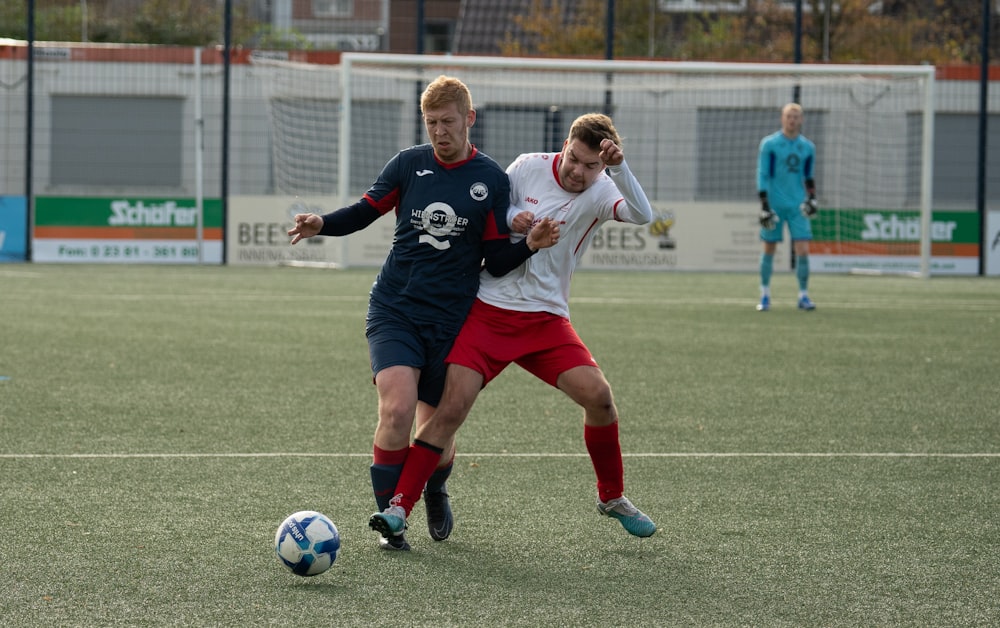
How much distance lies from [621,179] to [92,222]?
16.5 metres

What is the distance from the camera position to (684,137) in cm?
2112

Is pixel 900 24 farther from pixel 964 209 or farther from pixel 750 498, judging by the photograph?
pixel 750 498

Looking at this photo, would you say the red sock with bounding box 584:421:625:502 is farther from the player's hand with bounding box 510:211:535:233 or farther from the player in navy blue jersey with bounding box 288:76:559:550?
the player's hand with bounding box 510:211:535:233

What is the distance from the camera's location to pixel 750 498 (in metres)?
5.11

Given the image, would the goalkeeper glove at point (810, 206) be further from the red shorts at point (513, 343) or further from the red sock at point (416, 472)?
the red sock at point (416, 472)

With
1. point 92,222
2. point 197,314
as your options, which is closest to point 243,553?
point 197,314

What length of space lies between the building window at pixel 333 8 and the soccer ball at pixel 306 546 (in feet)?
66.4

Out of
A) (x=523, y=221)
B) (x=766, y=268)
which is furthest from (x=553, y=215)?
(x=766, y=268)

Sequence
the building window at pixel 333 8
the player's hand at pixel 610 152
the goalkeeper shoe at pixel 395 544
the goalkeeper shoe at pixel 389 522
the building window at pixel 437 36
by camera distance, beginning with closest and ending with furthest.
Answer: the goalkeeper shoe at pixel 389 522
the goalkeeper shoe at pixel 395 544
the player's hand at pixel 610 152
the building window at pixel 333 8
the building window at pixel 437 36

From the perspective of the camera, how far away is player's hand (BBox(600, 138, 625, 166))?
14.3 ft

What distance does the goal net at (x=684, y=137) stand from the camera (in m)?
19.5

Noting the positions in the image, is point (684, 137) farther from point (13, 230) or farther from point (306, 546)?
point (306, 546)

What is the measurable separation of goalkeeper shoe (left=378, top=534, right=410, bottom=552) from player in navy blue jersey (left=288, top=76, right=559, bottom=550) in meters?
0.16

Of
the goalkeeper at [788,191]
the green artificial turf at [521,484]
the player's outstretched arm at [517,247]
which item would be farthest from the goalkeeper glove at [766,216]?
the player's outstretched arm at [517,247]
